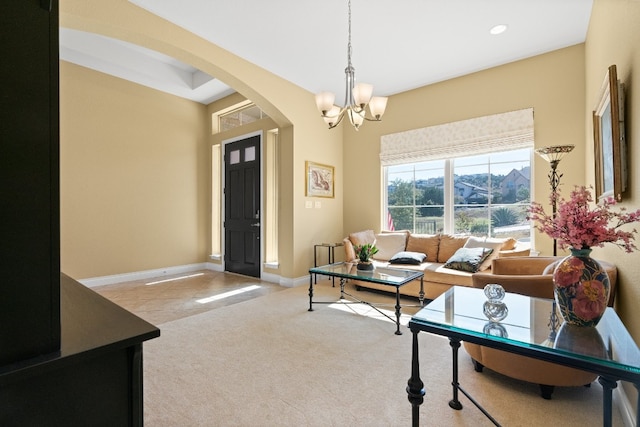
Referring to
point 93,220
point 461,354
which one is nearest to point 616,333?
point 461,354

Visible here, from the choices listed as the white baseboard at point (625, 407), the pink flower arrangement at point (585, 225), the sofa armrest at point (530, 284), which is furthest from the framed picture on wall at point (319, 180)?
the white baseboard at point (625, 407)

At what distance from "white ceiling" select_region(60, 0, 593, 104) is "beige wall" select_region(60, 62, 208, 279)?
582 millimetres

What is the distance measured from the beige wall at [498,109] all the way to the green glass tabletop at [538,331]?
A: 2.78 m

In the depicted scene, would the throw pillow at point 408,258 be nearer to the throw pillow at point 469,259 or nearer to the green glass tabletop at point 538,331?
the throw pillow at point 469,259

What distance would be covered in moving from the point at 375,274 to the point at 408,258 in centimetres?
102

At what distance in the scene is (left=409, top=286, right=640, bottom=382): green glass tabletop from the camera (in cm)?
106

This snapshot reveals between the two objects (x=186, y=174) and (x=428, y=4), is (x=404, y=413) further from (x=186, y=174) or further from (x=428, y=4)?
(x=186, y=174)

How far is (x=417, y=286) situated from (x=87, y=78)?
5565 millimetres

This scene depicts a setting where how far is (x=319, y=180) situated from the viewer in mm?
5070

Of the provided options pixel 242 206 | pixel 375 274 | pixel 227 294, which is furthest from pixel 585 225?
pixel 242 206

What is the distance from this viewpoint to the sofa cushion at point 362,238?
459 cm

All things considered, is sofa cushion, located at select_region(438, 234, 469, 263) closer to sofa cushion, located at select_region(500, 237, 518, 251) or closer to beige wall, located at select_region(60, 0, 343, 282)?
sofa cushion, located at select_region(500, 237, 518, 251)

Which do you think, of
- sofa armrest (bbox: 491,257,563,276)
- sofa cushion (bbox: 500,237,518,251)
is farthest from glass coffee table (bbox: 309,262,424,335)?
sofa cushion (bbox: 500,237,518,251)

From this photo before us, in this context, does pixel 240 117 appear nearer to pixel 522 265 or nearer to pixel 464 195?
pixel 464 195
